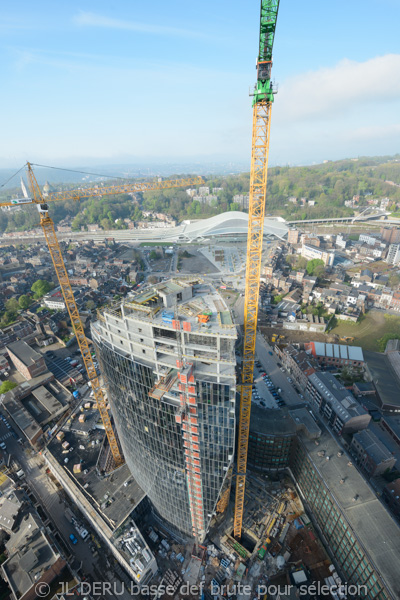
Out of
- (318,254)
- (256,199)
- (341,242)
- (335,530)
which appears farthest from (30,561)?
(341,242)

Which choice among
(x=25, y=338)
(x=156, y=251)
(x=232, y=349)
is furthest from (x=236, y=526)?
(x=156, y=251)

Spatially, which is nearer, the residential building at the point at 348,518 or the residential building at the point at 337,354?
the residential building at the point at 348,518

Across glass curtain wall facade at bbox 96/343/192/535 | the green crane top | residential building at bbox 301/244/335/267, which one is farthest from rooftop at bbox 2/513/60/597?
residential building at bbox 301/244/335/267

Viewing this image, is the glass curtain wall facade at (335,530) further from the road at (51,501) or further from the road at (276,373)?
the road at (51,501)

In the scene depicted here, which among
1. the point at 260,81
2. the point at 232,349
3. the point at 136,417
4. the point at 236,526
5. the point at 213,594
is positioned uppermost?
the point at 260,81

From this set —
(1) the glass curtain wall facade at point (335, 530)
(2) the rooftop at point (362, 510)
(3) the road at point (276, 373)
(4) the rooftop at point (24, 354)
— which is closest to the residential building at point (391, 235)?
(3) the road at point (276, 373)

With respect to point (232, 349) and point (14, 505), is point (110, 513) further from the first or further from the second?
point (232, 349)

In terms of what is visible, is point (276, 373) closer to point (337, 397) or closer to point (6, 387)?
point (337, 397)
